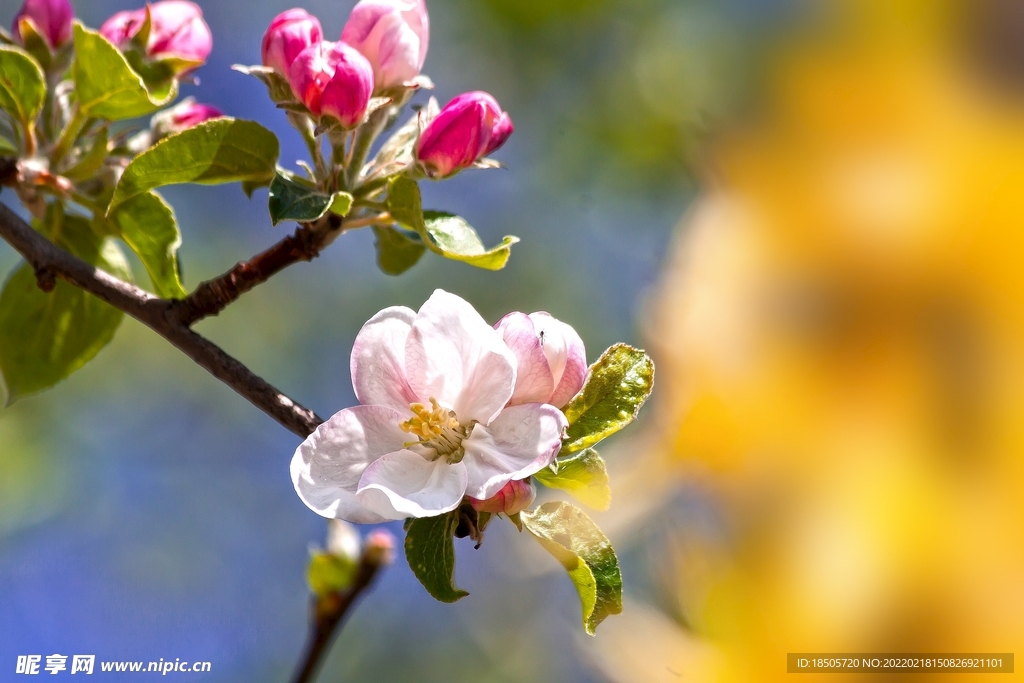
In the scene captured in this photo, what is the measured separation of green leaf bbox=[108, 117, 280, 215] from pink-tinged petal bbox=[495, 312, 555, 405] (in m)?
0.19

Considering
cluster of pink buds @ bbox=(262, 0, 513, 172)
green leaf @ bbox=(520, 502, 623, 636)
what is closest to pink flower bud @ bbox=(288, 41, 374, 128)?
cluster of pink buds @ bbox=(262, 0, 513, 172)

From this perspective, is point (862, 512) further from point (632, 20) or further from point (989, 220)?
point (632, 20)

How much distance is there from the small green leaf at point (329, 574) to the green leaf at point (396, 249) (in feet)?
0.94

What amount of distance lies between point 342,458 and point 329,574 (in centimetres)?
39

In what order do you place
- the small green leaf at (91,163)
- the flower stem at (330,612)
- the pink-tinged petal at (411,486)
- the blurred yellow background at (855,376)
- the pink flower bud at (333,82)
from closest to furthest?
the pink-tinged petal at (411,486) < the pink flower bud at (333,82) < the small green leaf at (91,163) < the flower stem at (330,612) < the blurred yellow background at (855,376)

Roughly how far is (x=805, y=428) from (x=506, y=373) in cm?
87

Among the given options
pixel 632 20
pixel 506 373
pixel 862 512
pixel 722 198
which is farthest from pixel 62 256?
pixel 632 20

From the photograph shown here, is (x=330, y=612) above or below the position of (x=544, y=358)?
below

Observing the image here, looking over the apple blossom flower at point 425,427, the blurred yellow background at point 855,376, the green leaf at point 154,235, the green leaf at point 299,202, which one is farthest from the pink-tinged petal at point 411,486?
the blurred yellow background at point 855,376

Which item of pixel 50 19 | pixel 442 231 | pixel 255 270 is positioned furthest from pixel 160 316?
pixel 50 19

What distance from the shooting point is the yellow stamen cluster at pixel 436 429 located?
36 centimetres

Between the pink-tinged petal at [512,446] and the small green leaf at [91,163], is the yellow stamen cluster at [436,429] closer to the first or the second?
the pink-tinged petal at [512,446]

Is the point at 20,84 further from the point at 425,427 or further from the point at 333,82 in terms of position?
the point at 425,427

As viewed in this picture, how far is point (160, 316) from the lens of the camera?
42 cm
